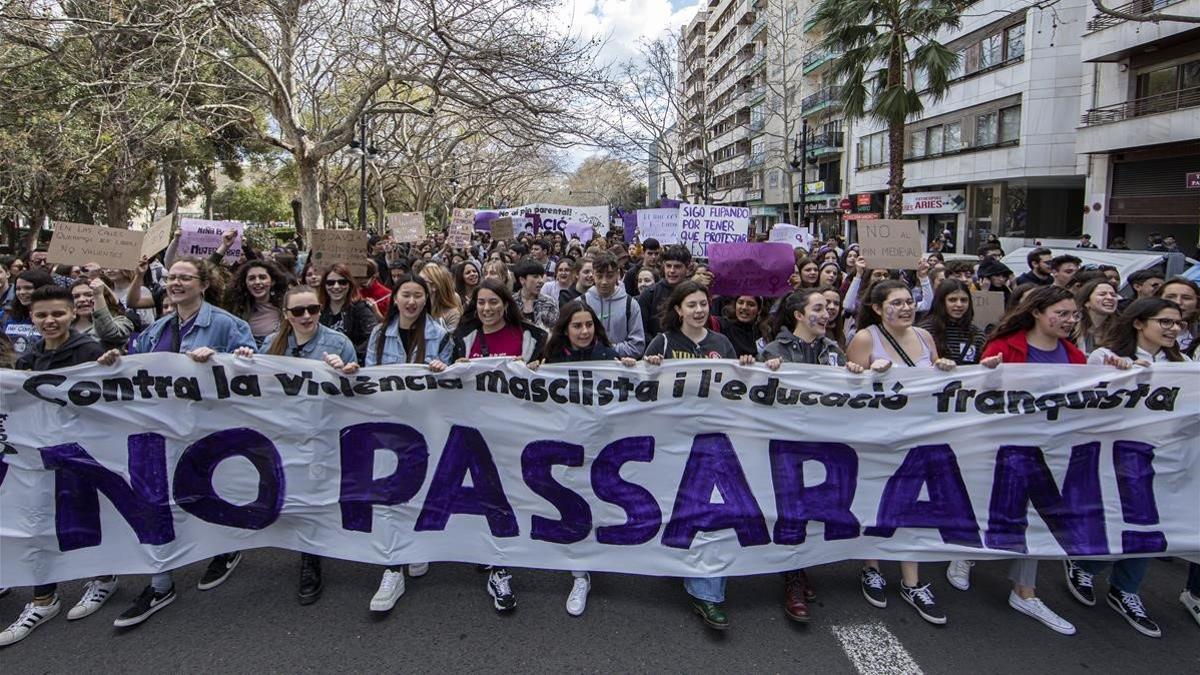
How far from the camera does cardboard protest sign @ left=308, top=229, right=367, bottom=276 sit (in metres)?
6.60

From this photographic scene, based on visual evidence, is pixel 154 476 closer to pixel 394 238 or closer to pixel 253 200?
pixel 394 238

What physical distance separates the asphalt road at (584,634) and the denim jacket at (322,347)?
3.78ft

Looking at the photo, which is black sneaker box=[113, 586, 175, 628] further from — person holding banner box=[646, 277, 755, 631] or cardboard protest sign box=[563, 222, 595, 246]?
cardboard protest sign box=[563, 222, 595, 246]

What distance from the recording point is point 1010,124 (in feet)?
86.7

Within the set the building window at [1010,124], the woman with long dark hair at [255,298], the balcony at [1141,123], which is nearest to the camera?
the woman with long dark hair at [255,298]

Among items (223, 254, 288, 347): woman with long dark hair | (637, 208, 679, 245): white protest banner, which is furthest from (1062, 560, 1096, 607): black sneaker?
(637, 208, 679, 245): white protest banner

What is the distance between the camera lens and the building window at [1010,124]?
25.9 m

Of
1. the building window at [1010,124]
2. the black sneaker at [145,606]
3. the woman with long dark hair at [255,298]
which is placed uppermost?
the building window at [1010,124]

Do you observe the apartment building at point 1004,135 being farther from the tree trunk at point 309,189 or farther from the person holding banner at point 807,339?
the person holding banner at point 807,339

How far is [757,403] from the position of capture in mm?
3518

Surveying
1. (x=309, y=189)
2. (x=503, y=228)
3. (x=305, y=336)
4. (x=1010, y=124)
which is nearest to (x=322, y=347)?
(x=305, y=336)

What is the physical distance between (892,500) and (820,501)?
34 cm

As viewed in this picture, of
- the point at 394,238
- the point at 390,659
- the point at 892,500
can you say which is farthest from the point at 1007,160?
the point at 390,659

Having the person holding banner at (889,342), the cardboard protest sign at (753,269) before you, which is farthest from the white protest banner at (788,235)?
the person holding banner at (889,342)
